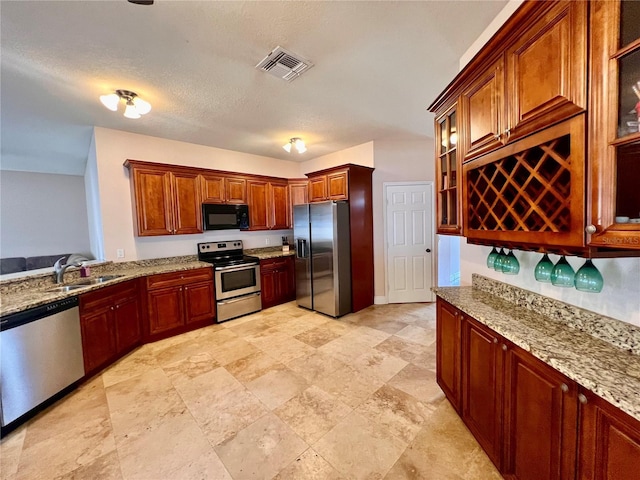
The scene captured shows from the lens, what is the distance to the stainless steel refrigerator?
12.9 ft

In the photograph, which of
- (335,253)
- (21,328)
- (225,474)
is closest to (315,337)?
(335,253)

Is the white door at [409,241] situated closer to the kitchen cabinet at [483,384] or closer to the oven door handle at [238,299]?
the oven door handle at [238,299]

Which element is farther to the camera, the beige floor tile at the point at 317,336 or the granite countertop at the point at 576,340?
the beige floor tile at the point at 317,336

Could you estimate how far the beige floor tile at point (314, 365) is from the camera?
2.53m

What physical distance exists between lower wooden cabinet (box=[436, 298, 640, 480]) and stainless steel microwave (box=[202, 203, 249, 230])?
3595 millimetres

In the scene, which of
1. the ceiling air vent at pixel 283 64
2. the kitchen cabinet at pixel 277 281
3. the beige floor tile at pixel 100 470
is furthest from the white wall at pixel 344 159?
the beige floor tile at pixel 100 470

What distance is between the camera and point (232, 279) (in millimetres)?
4035

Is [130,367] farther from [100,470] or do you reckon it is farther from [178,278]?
[100,470]

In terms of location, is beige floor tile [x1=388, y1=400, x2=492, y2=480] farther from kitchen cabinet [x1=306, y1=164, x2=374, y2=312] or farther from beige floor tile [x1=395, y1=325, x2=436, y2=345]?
kitchen cabinet [x1=306, y1=164, x2=374, y2=312]

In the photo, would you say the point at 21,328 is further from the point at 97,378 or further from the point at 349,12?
the point at 349,12

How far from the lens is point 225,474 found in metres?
1.54

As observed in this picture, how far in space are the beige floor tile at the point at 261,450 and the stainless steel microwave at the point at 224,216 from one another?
3041 millimetres

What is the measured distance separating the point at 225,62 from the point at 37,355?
9.71 feet

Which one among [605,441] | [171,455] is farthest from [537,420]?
[171,455]
